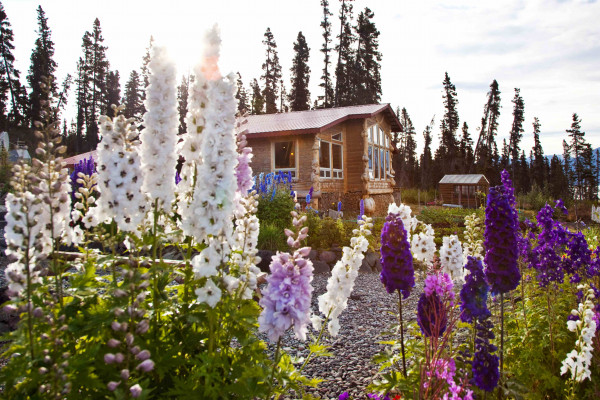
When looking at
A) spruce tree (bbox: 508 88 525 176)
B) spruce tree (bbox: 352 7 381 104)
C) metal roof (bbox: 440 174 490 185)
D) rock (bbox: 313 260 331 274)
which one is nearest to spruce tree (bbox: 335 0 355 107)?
spruce tree (bbox: 352 7 381 104)

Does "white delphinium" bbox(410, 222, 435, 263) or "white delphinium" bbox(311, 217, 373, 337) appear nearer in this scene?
"white delphinium" bbox(311, 217, 373, 337)

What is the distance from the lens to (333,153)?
2097 cm

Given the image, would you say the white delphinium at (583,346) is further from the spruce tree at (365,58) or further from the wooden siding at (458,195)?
the spruce tree at (365,58)

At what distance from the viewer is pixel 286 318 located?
6.32 feet

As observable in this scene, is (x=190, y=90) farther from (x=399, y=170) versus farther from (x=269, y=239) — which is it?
(x=399, y=170)

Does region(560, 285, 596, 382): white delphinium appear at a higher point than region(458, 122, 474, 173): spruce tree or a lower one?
lower

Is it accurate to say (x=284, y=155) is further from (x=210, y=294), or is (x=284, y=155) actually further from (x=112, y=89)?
(x=112, y=89)

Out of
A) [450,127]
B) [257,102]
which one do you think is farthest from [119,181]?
[450,127]

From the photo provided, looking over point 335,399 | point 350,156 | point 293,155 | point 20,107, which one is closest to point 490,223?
point 335,399

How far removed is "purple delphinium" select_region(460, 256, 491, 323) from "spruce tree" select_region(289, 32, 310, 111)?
41.0 metres

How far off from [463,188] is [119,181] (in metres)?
37.4

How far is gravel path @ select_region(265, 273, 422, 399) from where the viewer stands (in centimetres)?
370

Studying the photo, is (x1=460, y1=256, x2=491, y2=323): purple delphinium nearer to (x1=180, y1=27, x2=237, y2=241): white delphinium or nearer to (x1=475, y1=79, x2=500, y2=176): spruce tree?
(x1=180, y1=27, x2=237, y2=241): white delphinium

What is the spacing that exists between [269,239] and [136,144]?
696 centimetres
